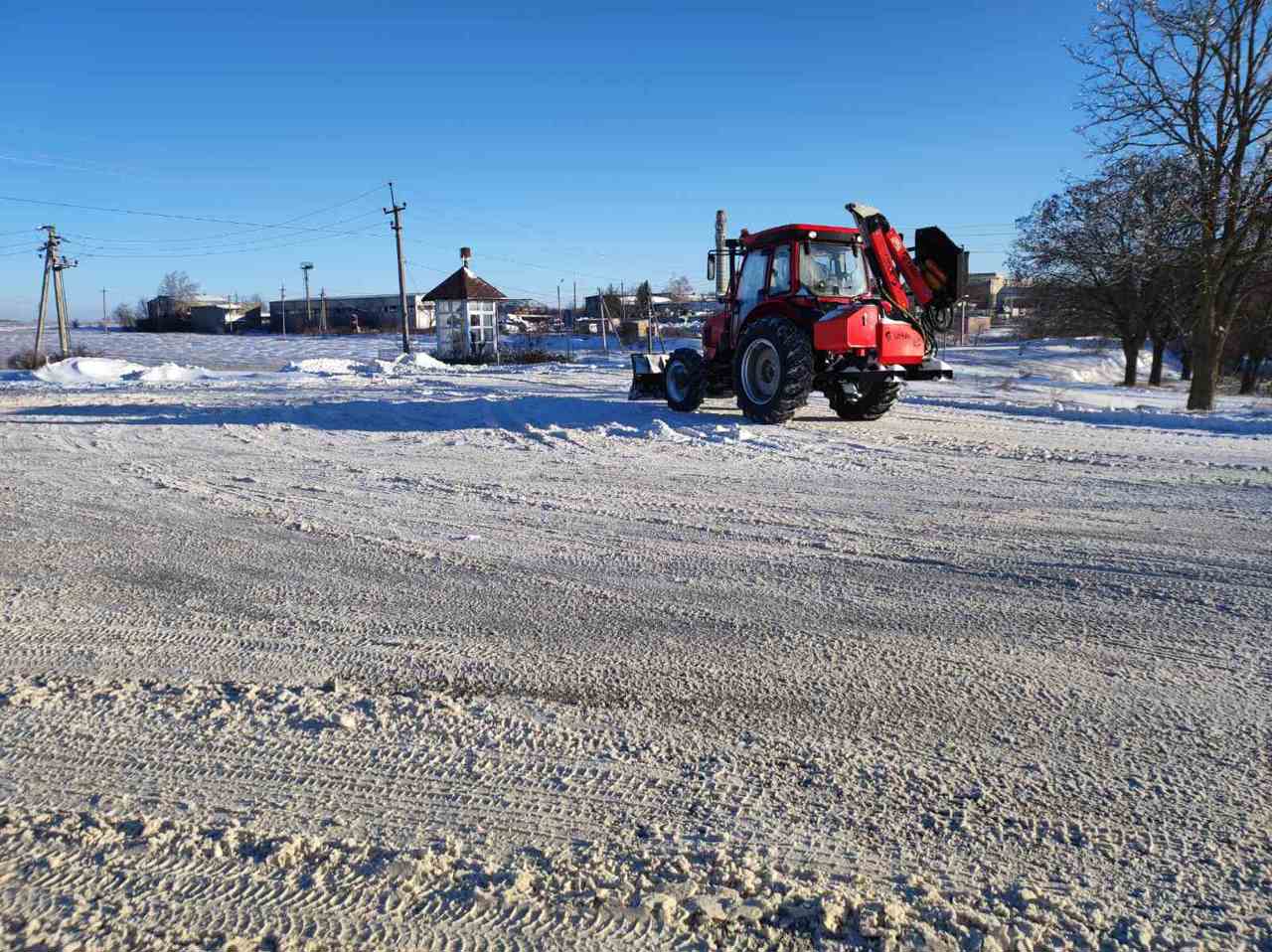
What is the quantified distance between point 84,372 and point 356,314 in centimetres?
6177

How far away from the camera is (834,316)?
35.7 feet

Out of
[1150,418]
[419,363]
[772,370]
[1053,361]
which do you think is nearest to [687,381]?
[772,370]

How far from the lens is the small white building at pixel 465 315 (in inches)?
1492

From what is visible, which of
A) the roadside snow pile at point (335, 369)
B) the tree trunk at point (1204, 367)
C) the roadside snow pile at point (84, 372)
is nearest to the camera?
the tree trunk at point (1204, 367)

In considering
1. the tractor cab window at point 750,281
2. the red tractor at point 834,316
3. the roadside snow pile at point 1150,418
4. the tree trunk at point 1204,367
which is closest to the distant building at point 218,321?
the tree trunk at point 1204,367

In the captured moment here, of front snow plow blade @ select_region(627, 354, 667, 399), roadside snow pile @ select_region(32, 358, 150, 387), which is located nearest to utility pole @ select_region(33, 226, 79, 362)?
roadside snow pile @ select_region(32, 358, 150, 387)

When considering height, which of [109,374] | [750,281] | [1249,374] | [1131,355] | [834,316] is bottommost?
[1249,374]

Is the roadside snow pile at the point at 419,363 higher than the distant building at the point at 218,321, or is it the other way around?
the distant building at the point at 218,321

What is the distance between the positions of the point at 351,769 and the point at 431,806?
36 cm

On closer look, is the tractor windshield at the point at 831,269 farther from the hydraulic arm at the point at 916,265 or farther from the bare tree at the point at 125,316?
the bare tree at the point at 125,316

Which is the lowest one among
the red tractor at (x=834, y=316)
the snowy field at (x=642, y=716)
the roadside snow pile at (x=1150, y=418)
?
the snowy field at (x=642, y=716)

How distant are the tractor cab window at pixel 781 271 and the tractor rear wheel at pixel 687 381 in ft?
4.49

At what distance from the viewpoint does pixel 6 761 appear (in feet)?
9.50

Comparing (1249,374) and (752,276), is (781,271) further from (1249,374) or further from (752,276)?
(1249,374)
